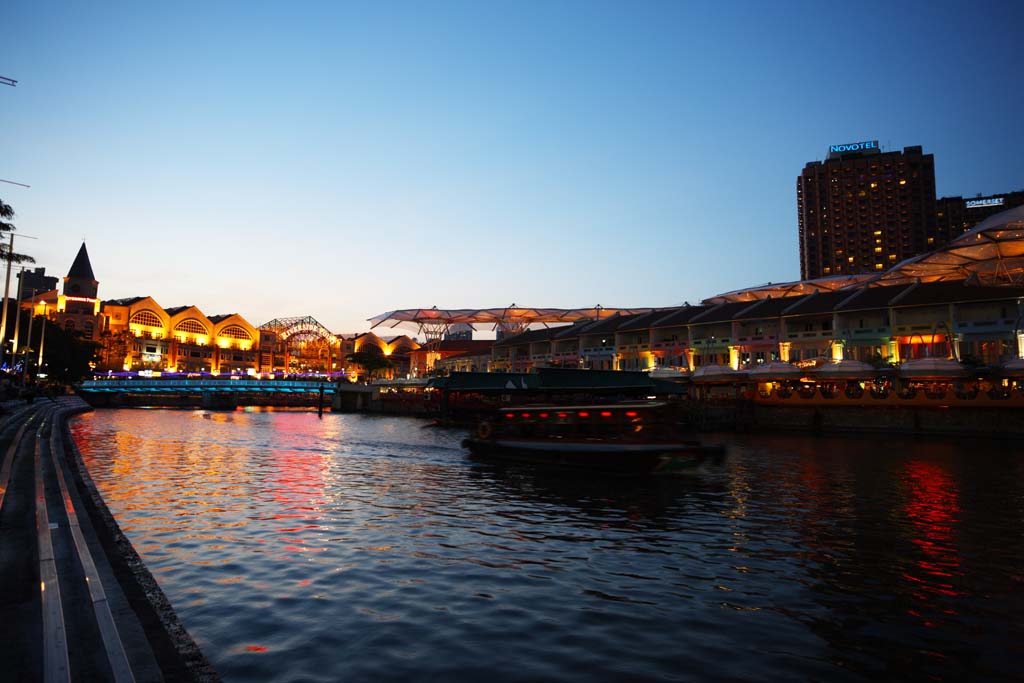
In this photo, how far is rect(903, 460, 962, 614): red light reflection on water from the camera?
38.8ft

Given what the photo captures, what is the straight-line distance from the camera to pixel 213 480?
2459 cm

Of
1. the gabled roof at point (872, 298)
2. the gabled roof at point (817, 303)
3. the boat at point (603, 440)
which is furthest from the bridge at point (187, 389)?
the boat at point (603, 440)

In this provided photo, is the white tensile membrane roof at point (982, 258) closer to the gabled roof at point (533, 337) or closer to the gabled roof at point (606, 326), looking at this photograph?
the gabled roof at point (606, 326)

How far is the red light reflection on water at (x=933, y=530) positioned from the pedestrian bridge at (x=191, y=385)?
10571 cm

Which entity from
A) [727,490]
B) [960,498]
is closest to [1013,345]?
[960,498]

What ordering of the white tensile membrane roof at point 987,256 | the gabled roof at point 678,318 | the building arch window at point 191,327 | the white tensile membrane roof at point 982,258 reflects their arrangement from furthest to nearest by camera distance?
the building arch window at point 191,327
the gabled roof at point 678,318
the white tensile membrane roof at point 982,258
the white tensile membrane roof at point 987,256

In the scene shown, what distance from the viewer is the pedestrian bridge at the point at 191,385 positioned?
11931cm

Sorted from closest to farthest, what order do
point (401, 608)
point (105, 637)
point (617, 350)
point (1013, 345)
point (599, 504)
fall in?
point (105, 637) → point (401, 608) → point (599, 504) → point (1013, 345) → point (617, 350)

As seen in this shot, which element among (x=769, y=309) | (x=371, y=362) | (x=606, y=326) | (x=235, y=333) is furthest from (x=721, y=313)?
(x=235, y=333)

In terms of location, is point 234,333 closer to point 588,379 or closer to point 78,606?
point 588,379

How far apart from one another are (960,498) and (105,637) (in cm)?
2531

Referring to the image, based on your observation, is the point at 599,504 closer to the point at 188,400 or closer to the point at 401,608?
the point at 401,608

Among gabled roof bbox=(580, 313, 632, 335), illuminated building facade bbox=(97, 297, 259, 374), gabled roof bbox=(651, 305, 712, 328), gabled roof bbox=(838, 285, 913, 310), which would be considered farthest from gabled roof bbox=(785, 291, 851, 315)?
illuminated building facade bbox=(97, 297, 259, 374)

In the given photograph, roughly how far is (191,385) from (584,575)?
13143 cm
